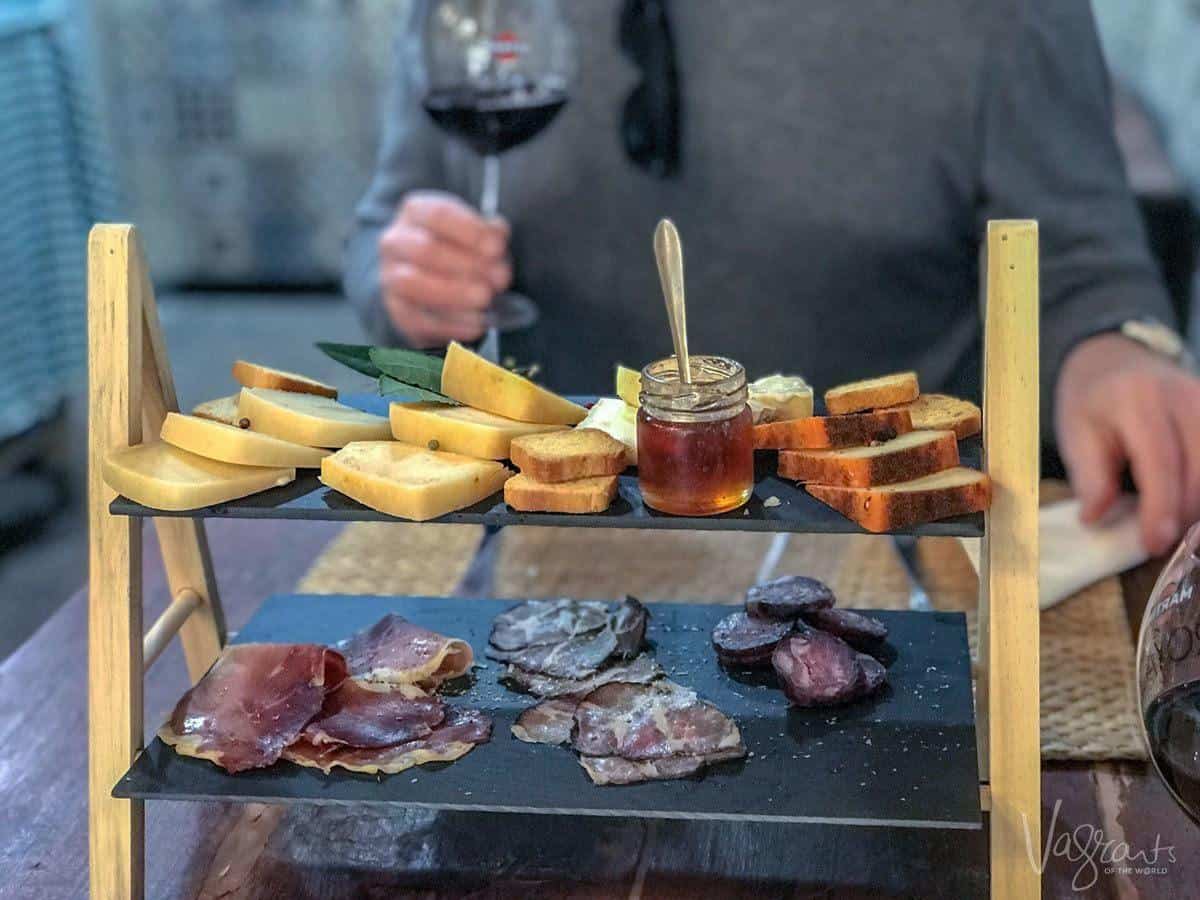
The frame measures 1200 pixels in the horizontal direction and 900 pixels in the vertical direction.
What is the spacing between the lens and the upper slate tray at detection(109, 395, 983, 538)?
806 mm

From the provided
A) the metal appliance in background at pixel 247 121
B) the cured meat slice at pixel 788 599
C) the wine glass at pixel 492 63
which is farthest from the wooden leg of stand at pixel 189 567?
the metal appliance in background at pixel 247 121

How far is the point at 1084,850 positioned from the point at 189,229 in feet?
14.0

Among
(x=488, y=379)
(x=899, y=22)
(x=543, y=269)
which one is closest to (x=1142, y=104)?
(x=899, y=22)

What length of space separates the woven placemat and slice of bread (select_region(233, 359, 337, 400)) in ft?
1.10

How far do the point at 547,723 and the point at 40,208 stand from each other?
10.6ft

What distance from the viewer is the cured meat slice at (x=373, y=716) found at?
91cm

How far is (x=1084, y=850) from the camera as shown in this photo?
36.7 inches

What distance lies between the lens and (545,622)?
106cm

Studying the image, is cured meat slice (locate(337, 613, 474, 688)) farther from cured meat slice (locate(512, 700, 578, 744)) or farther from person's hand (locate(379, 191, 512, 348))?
person's hand (locate(379, 191, 512, 348))

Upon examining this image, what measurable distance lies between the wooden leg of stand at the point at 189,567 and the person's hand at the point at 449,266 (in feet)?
1.99

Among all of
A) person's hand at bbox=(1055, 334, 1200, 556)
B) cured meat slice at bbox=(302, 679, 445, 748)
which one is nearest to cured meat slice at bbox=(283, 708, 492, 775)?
cured meat slice at bbox=(302, 679, 445, 748)

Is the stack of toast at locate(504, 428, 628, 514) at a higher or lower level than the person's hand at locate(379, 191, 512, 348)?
higher

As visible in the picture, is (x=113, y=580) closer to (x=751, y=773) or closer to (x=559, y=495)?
(x=559, y=495)

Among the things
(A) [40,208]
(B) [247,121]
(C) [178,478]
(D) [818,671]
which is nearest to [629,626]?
(D) [818,671]
